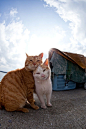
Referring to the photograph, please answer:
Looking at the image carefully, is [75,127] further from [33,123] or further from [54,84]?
[54,84]

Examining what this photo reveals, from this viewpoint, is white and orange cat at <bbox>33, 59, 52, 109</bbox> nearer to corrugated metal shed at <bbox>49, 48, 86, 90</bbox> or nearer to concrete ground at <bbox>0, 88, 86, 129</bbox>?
concrete ground at <bbox>0, 88, 86, 129</bbox>

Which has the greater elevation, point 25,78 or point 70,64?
point 70,64

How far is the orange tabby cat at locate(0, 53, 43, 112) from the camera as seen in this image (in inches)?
59.0

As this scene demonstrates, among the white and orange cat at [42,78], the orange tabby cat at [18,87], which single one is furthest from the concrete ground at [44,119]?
the white and orange cat at [42,78]

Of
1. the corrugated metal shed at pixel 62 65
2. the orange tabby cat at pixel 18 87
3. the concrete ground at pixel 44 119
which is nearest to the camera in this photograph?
the concrete ground at pixel 44 119

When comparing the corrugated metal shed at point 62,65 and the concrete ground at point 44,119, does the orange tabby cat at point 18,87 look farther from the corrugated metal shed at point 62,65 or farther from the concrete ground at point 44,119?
the corrugated metal shed at point 62,65

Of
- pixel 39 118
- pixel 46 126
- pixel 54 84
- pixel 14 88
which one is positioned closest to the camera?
pixel 46 126

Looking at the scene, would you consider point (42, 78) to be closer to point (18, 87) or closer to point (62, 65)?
point (18, 87)

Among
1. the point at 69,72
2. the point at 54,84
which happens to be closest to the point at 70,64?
the point at 69,72

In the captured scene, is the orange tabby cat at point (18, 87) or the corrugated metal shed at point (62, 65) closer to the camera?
the orange tabby cat at point (18, 87)

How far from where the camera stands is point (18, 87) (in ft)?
5.25

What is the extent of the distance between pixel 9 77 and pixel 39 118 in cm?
87

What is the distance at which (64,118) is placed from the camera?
4.82ft

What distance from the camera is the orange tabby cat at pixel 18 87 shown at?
150cm
